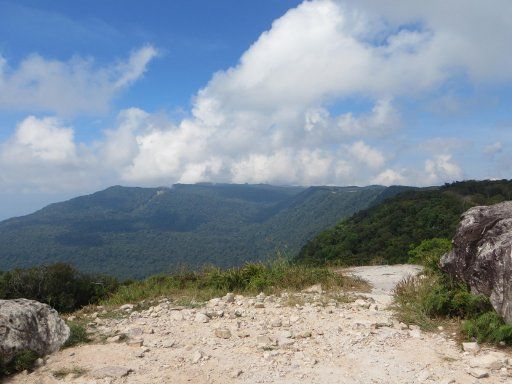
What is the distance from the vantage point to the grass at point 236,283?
10508 mm

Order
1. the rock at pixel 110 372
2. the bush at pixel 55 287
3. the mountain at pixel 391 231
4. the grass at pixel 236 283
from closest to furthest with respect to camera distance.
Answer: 1. the rock at pixel 110 372
2. the bush at pixel 55 287
3. the grass at pixel 236 283
4. the mountain at pixel 391 231

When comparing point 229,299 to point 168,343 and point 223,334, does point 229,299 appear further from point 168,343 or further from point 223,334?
point 168,343

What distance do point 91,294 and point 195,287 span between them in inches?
109

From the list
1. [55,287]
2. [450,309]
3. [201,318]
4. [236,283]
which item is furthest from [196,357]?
[55,287]

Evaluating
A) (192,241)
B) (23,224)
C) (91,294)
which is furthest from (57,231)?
(91,294)

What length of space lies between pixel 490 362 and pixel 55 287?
9384mm

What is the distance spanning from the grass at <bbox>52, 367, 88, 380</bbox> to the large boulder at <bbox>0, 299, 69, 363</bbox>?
794 millimetres

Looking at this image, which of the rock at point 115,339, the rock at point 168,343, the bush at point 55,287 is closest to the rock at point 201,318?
the rock at point 168,343

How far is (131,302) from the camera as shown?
1039 cm

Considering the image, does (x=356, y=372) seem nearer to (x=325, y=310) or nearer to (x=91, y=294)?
(x=325, y=310)

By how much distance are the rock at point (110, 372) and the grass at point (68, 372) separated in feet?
0.60

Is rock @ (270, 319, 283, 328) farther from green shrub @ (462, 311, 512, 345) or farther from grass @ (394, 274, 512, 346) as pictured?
green shrub @ (462, 311, 512, 345)

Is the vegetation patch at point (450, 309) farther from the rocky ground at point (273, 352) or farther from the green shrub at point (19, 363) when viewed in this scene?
the green shrub at point (19, 363)

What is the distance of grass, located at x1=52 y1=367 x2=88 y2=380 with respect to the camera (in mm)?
5518
